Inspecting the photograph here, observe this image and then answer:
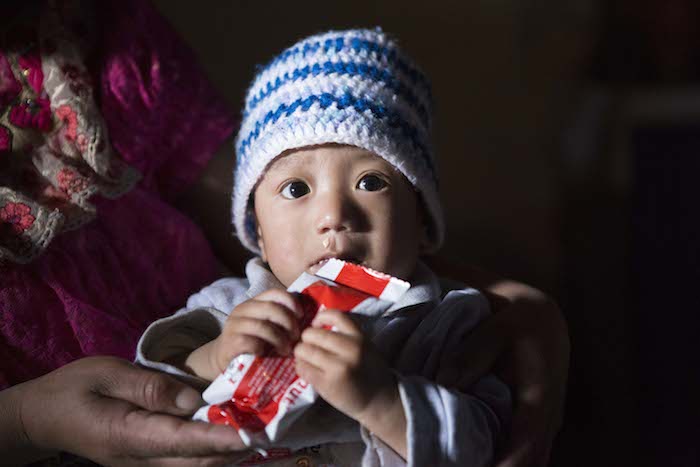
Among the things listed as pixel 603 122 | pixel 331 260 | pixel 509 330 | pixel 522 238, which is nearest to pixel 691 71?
pixel 603 122

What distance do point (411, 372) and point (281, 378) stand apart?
0.16 metres

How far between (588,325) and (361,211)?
1330mm

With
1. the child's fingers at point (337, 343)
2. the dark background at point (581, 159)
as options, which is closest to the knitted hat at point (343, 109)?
the child's fingers at point (337, 343)

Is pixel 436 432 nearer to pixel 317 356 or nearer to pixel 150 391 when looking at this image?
pixel 317 356

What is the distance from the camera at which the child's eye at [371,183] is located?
2.51ft

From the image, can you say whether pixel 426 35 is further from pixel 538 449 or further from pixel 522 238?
pixel 538 449

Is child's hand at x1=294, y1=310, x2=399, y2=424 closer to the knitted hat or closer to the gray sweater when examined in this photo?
the gray sweater

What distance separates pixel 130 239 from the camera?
879mm

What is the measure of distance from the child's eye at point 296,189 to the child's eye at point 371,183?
0.18ft

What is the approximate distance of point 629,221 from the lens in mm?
2064

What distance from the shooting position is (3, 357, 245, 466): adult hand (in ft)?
2.07

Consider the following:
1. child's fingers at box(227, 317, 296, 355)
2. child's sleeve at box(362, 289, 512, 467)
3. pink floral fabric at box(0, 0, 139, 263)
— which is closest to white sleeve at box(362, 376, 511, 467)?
child's sleeve at box(362, 289, 512, 467)

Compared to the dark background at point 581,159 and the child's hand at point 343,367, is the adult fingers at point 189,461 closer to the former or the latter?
the child's hand at point 343,367

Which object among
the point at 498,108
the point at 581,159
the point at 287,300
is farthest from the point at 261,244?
the point at 581,159
